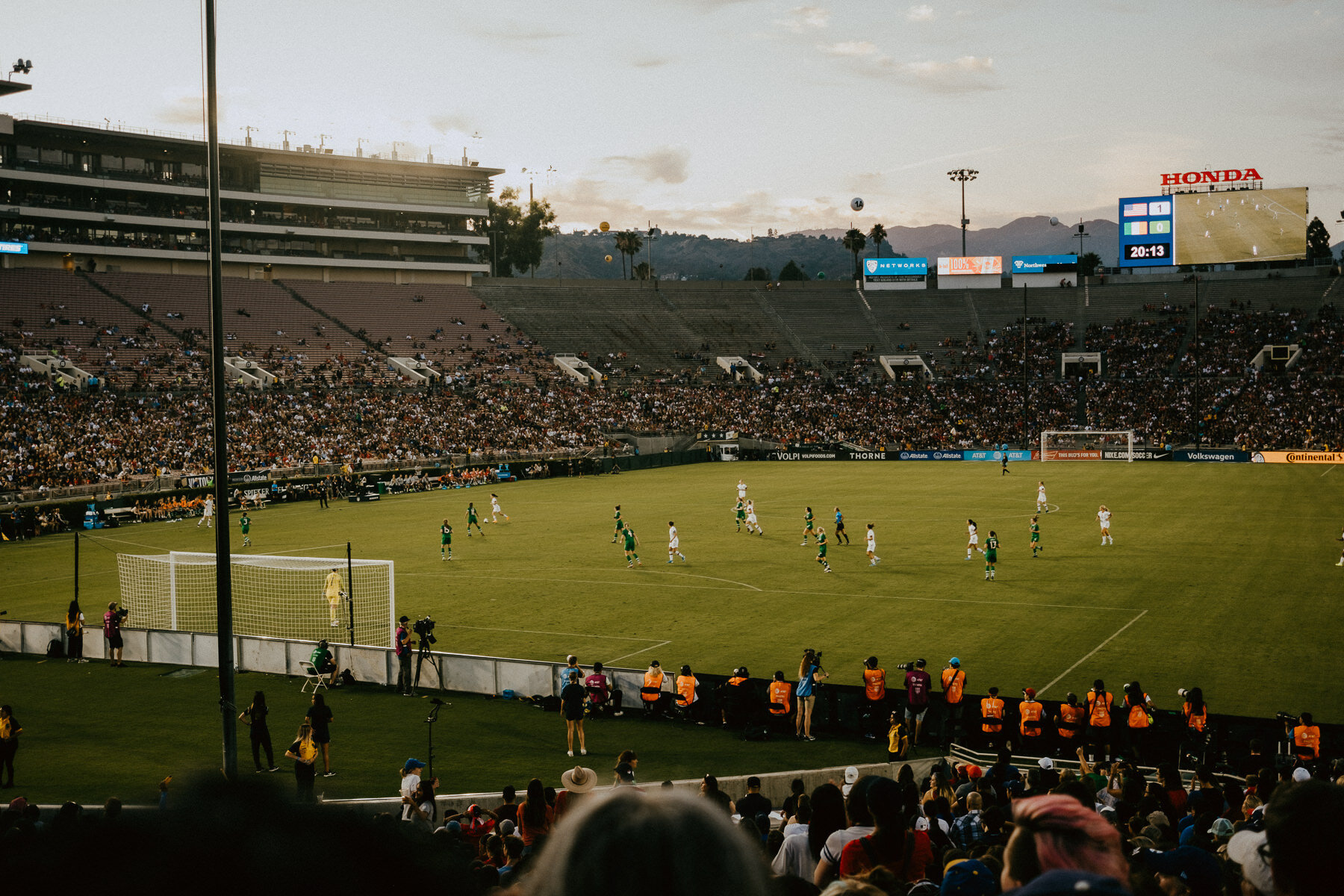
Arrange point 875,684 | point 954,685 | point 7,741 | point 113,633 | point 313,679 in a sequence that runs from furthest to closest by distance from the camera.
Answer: point 113,633
point 313,679
point 875,684
point 954,685
point 7,741

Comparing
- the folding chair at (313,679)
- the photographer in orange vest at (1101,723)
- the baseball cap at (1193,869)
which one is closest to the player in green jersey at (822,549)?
the photographer in orange vest at (1101,723)

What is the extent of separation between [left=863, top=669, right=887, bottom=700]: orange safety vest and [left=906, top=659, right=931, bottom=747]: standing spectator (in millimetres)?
473

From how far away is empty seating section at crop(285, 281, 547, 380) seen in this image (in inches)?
3748

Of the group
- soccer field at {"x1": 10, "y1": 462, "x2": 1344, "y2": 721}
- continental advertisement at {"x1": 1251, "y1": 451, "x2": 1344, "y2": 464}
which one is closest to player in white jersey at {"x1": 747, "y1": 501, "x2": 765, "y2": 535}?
soccer field at {"x1": 10, "y1": 462, "x2": 1344, "y2": 721}

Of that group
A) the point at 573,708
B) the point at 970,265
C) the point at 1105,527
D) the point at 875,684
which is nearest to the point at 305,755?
the point at 573,708

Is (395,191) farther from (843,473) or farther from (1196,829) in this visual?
(1196,829)

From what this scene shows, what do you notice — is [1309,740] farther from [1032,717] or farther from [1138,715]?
[1032,717]

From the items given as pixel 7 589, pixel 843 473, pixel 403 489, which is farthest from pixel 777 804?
pixel 843 473

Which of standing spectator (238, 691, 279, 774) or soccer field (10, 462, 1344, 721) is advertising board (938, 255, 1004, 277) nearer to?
soccer field (10, 462, 1344, 721)

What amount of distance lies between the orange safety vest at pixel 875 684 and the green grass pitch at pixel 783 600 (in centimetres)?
130

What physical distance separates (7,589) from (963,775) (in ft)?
111

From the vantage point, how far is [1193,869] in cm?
571

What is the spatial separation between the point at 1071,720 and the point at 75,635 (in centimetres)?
2374

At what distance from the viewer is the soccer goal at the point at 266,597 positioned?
2939 cm
